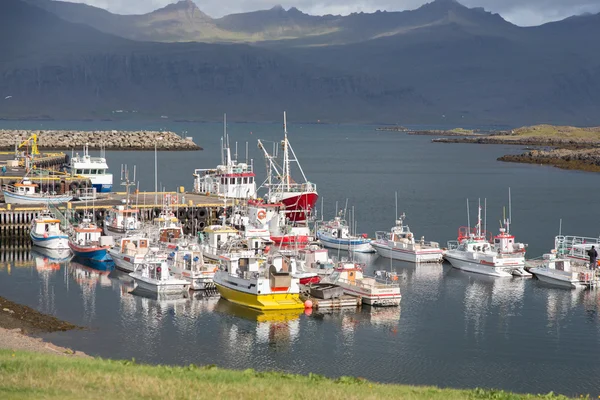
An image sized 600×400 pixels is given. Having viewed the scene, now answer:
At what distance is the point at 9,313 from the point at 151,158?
342 ft

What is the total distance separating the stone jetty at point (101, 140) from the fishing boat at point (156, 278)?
97797 mm

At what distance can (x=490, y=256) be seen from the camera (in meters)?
52.7

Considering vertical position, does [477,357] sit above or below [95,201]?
below

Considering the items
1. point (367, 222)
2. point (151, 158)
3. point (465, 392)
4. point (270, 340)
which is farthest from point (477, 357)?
point (151, 158)

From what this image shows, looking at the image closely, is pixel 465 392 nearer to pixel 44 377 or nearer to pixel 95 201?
pixel 44 377

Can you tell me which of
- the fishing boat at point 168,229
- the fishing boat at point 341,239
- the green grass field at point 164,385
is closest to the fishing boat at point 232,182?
the fishing boat at point 341,239

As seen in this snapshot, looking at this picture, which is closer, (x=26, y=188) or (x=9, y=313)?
(x=9, y=313)

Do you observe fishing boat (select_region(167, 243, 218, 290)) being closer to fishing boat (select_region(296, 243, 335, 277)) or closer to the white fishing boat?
fishing boat (select_region(296, 243, 335, 277))

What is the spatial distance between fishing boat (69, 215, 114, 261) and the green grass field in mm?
28403

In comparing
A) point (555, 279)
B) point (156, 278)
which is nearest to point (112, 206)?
point (156, 278)

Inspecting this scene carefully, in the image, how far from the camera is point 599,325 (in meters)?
41.3

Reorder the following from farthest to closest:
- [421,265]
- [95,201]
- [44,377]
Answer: [95,201] → [421,265] → [44,377]

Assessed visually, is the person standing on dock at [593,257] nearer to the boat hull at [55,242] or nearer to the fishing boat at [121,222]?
the fishing boat at [121,222]

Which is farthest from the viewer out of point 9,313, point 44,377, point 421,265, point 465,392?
point 421,265
